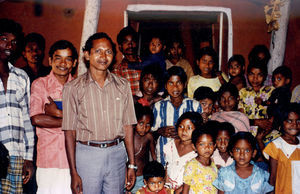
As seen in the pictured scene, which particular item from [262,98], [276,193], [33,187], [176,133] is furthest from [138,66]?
[276,193]

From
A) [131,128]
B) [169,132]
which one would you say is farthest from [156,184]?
[131,128]

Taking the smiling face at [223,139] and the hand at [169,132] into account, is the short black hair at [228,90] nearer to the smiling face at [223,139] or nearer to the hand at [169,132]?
the smiling face at [223,139]

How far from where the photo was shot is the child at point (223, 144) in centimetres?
337

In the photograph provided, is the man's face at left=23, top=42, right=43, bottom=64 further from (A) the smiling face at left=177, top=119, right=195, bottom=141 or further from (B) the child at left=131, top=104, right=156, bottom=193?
(A) the smiling face at left=177, top=119, right=195, bottom=141

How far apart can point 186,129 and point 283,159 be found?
1.12m


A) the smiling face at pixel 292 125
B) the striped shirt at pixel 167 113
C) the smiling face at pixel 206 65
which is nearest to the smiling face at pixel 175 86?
the striped shirt at pixel 167 113

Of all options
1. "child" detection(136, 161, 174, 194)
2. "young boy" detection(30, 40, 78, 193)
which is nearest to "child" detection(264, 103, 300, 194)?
"child" detection(136, 161, 174, 194)

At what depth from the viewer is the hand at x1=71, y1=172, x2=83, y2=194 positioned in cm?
259

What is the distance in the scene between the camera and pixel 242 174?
10.2 feet

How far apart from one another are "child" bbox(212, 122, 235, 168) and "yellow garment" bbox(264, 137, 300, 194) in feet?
1.45

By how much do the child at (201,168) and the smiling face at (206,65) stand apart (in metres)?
1.24

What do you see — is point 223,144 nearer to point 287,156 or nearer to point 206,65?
point 287,156

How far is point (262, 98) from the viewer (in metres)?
4.15

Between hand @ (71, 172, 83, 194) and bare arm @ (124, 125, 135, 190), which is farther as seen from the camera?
bare arm @ (124, 125, 135, 190)
